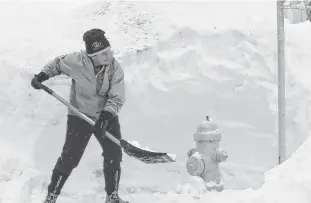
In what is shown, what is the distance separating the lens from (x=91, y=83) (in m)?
4.67

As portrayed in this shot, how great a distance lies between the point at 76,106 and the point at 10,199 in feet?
3.57

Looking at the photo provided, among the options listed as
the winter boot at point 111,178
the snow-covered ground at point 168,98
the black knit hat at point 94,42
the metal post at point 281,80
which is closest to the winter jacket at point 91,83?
the black knit hat at point 94,42

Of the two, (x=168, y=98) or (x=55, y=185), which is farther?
(x=168, y=98)

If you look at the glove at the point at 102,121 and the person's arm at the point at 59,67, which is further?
the person's arm at the point at 59,67

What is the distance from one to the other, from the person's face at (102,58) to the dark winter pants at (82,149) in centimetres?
54

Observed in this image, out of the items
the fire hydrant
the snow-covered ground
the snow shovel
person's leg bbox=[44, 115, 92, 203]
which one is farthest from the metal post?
person's leg bbox=[44, 115, 92, 203]

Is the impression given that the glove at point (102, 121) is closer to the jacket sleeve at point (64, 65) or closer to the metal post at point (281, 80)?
the jacket sleeve at point (64, 65)

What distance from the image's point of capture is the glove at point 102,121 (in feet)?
14.7

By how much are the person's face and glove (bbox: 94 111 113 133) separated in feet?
1.53

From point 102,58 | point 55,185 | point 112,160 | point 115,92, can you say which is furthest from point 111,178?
point 102,58

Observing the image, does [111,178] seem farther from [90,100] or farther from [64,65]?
[64,65]

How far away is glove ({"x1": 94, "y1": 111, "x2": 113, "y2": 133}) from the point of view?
176 inches

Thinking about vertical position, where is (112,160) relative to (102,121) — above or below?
below

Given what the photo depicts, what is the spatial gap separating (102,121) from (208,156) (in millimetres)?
1041
